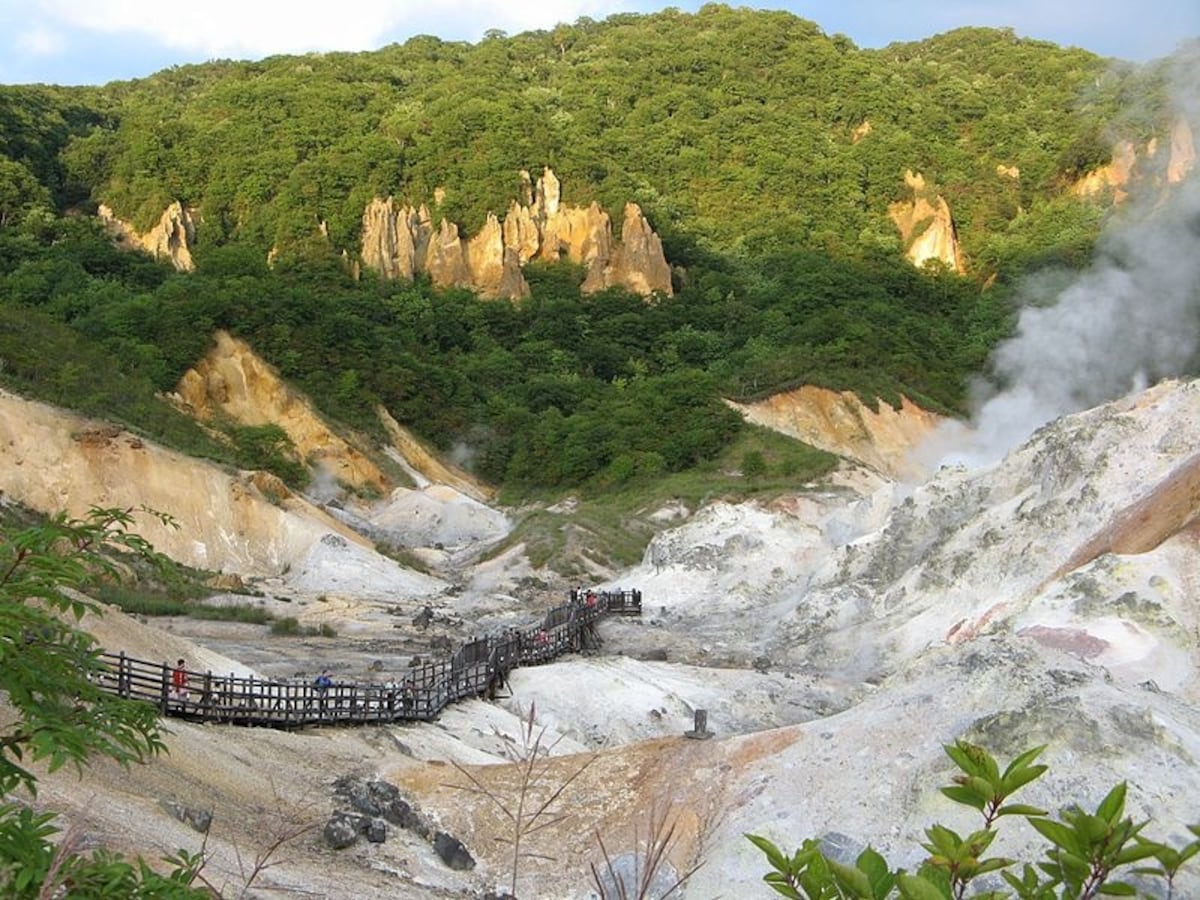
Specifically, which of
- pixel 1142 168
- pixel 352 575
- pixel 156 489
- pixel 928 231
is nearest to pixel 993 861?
pixel 352 575

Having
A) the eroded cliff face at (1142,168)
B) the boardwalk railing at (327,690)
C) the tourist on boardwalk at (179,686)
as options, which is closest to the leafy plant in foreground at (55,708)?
the boardwalk railing at (327,690)

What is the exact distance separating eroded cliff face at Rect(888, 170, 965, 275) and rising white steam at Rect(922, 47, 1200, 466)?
11614 mm

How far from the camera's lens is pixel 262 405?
60.4 meters

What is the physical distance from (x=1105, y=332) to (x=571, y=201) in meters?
41.6

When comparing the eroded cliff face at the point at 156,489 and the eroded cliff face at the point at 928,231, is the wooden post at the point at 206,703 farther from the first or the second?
the eroded cliff face at the point at 928,231

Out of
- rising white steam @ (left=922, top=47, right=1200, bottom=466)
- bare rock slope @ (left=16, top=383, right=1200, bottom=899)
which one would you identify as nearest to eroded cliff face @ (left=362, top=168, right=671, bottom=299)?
rising white steam @ (left=922, top=47, right=1200, bottom=466)

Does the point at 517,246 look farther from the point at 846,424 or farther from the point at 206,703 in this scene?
the point at 206,703

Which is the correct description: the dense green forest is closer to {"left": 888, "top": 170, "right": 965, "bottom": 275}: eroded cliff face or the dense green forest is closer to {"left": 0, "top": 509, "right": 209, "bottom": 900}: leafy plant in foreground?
{"left": 888, "top": 170, "right": 965, "bottom": 275}: eroded cliff face

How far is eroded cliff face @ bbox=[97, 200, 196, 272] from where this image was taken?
280ft

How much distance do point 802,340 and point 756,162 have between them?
3360 cm

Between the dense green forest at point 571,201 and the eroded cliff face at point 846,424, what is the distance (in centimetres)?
143

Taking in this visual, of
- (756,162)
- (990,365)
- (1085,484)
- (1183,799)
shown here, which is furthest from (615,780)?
(756,162)

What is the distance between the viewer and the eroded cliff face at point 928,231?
102 metres

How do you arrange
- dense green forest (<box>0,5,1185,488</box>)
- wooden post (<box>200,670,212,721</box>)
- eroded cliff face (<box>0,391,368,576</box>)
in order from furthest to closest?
dense green forest (<box>0,5,1185,488</box>)
eroded cliff face (<box>0,391,368,576</box>)
wooden post (<box>200,670,212,721</box>)
